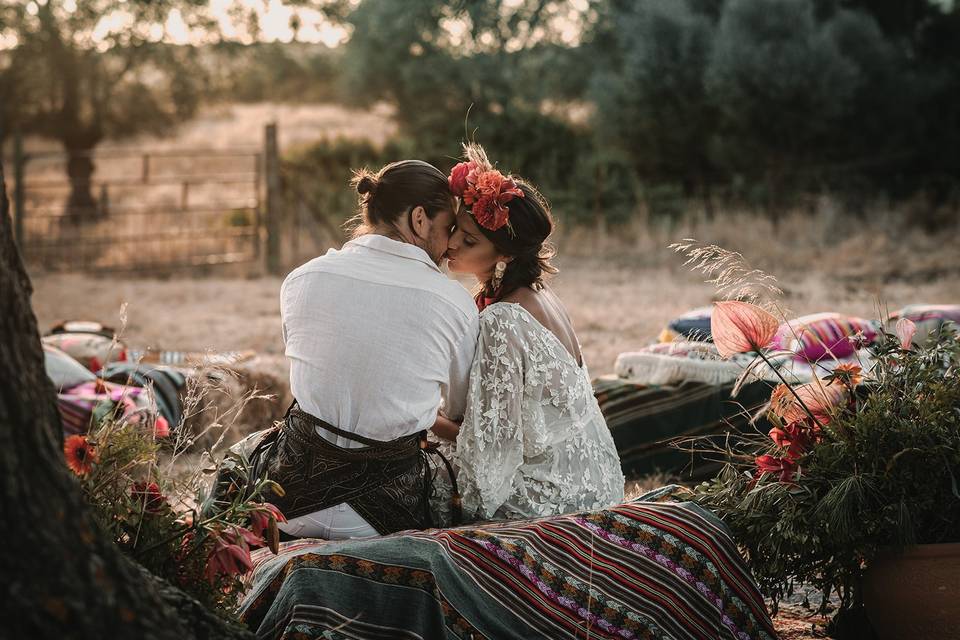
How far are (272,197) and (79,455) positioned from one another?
1247 centimetres

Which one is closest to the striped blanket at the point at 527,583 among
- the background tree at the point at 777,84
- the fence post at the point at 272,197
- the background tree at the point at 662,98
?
the fence post at the point at 272,197

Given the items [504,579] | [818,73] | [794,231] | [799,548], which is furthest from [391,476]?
[818,73]

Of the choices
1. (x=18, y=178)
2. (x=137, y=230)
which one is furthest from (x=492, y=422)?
(x=137, y=230)

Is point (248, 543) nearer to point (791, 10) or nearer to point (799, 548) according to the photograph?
point (799, 548)

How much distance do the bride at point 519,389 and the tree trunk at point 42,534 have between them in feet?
5.05

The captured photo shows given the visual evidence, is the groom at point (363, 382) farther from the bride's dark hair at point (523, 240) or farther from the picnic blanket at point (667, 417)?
the picnic blanket at point (667, 417)

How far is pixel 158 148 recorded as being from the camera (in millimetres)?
25906

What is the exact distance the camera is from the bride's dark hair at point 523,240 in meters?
3.62

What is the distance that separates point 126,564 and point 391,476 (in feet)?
4.45

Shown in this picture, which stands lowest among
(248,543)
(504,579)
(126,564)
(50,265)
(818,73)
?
(50,265)

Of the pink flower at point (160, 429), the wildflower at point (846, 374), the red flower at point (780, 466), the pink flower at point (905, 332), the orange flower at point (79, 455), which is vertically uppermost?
the pink flower at point (905, 332)

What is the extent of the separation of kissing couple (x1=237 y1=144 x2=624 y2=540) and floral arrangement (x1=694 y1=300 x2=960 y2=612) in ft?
1.83

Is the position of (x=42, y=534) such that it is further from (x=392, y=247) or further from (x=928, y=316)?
(x=928, y=316)

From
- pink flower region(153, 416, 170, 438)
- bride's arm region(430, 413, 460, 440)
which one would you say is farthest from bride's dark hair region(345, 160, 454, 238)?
pink flower region(153, 416, 170, 438)
